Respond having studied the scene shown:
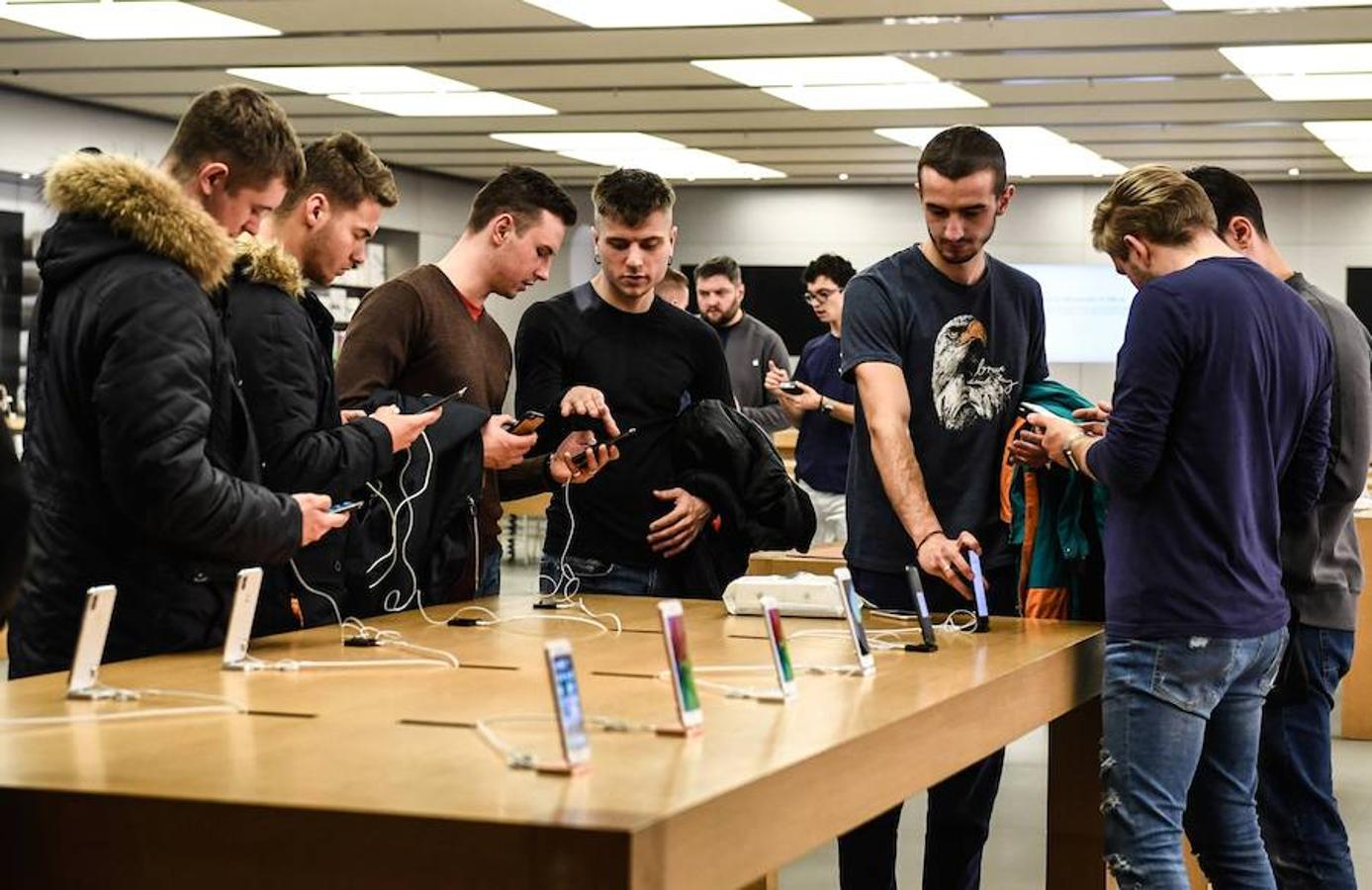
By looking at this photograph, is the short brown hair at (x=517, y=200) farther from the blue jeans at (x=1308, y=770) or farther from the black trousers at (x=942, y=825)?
the blue jeans at (x=1308, y=770)

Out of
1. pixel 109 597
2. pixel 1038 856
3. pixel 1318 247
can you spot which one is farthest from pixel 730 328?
pixel 1318 247

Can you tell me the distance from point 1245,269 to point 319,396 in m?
1.49

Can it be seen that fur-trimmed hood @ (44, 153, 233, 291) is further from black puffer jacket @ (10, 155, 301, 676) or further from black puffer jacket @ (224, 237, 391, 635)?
black puffer jacket @ (224, 237, 391, 635)

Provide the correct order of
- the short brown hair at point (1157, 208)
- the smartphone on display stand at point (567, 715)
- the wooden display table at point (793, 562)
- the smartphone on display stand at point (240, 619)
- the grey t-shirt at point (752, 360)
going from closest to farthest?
the smartphone on display stand at point (567, 715), the smartphone on display stand at point (240, 619), the short brown hair at point (1157, 208), the wooden display table at point (793, 562), the grey t-shirt at point (752, 360)

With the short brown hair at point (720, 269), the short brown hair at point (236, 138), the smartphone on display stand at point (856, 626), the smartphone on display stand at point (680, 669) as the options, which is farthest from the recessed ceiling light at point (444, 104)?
the smartphone on display stand at point (680, 669)

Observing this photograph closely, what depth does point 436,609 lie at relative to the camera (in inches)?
135

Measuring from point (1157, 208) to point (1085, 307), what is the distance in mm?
13737

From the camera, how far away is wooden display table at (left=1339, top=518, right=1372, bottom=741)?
6.50m

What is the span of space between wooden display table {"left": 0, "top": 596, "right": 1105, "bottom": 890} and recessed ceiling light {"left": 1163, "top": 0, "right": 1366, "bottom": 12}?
21.1 feet

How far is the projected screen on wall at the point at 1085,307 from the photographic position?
16.4m

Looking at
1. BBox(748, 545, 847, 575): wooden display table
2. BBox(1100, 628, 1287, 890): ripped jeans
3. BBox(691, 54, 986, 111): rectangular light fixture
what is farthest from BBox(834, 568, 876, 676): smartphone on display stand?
BBox(691, 54, 986, 111): rectangular light fixture

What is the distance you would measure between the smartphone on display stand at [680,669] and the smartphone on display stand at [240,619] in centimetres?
75

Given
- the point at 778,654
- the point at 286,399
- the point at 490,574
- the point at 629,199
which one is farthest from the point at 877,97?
the point at 778,654

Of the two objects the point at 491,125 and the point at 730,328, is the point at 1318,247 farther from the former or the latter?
the point at 730,328
